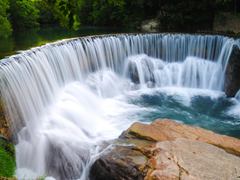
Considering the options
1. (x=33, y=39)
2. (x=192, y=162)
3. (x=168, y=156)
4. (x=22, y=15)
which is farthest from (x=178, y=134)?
(x=22, y=15)

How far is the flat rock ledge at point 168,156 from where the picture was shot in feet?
20.0

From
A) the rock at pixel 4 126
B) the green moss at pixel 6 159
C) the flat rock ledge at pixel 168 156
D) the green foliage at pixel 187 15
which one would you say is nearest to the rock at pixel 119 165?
the flat rock ledge at pixel 168 156

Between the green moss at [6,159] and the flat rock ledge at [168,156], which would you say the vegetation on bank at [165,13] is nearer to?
the flat rock ledge at [168,156]

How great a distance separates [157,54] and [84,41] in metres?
3.99

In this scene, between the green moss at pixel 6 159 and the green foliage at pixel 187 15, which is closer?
the green moss at pixel 6 159

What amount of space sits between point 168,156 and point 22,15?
29648 mm

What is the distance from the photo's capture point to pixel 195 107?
13.3 m

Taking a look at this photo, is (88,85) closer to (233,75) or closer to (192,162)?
(233,75)

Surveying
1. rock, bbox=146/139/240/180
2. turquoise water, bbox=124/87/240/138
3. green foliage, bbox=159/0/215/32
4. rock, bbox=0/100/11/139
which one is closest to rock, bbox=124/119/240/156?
rock, bbox=146/139/240/180

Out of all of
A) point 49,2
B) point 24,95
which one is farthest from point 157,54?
point 49,2

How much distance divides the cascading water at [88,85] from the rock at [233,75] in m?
0.49

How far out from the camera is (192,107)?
13.3 meters

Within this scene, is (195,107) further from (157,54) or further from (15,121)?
(15,121)

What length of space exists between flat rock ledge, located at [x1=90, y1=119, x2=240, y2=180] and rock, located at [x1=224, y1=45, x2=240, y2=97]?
618 centimetres
